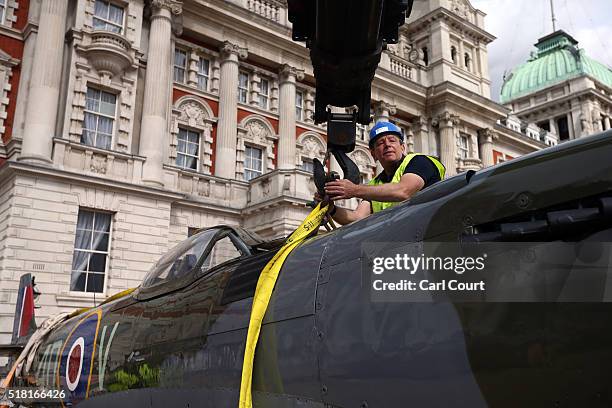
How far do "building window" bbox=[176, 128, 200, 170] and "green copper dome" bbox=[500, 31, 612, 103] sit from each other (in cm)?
4231

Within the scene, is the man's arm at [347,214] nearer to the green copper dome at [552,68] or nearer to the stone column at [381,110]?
the stone column at [381,110]

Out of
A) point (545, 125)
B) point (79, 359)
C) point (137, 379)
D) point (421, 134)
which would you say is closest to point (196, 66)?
point (421, 134)

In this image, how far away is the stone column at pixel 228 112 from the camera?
69.7 ft

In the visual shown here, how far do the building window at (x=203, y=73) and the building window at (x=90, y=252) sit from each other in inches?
313

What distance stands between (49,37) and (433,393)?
18.9 meters

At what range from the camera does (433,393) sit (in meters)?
1.67

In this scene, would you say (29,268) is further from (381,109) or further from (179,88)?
(381,109)

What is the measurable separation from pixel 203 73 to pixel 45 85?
722cm

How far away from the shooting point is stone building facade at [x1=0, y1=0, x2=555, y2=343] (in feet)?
51.0

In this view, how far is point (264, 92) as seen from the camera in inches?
959

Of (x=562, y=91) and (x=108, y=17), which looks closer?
(x=108, y=17)

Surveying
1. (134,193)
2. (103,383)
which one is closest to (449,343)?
(103,383)

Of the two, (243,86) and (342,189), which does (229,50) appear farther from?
(342,189)

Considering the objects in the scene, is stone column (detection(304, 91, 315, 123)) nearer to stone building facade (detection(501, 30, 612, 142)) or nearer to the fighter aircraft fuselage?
the fighter aircraft fuselage
